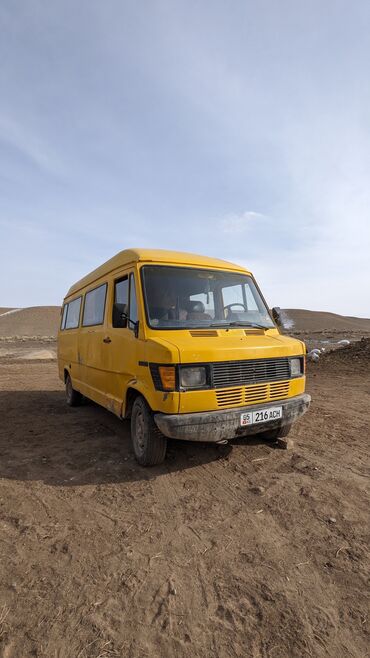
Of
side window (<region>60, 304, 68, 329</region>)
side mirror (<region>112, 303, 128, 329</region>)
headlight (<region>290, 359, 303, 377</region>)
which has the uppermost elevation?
side window (<region>60, 304, 68, 329</region>)

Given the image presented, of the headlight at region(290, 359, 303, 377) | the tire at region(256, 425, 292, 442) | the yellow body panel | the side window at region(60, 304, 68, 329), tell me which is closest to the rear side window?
the side window at region(60, 304, 68, 329)

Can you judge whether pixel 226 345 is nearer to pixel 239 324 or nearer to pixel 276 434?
pixel 239 324

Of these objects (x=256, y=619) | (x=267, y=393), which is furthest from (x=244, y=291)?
(x=256, y=619)

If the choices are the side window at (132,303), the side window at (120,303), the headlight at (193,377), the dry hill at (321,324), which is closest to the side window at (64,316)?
the side window at (120,303)

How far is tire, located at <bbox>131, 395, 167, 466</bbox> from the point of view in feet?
13.1

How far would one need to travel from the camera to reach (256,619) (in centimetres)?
212

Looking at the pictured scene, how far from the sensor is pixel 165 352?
3.62 m

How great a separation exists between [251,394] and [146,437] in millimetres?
1244

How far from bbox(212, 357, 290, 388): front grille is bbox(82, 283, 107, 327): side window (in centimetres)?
246

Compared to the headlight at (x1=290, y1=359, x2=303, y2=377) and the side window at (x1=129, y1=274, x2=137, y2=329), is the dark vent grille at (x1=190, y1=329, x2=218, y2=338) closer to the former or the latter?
the side window at (x1=129, y1=274, x2=137, y2=329)

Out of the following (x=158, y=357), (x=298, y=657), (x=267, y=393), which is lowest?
(x=298, y=657)

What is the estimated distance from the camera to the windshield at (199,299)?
14.1 ft

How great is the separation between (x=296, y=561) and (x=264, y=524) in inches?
18.6

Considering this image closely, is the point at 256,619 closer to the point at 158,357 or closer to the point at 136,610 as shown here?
the point at 136,610
